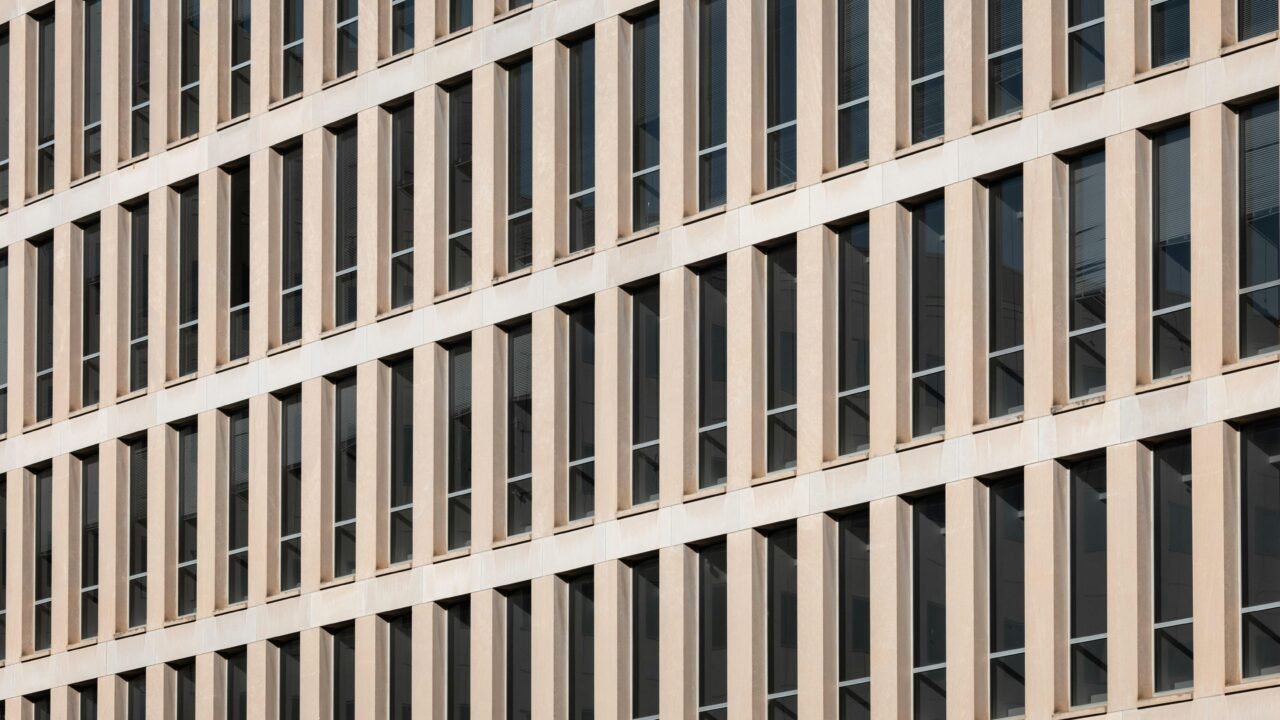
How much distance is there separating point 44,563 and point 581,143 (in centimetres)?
1278

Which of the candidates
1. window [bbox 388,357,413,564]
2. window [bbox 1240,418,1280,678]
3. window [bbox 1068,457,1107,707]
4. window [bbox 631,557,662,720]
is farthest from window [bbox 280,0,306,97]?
window [bbox 1240,418,1280,678]

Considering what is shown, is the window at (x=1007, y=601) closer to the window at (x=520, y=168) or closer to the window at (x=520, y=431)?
the window at (x=520, y=431)

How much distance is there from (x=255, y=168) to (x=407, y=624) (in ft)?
25.3

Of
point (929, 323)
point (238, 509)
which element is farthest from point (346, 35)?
point (929, 323)

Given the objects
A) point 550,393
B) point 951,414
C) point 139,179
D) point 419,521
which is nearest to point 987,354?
point 951,414

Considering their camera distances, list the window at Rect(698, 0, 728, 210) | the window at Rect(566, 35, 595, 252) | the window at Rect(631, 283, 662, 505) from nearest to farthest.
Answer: the window at Rect(698, 0, 728, 210), the window at Rect(631, 283, 662, 505), the window at Rect(566, 35, 595, 252)

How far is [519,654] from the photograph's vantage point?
4403 centimetres

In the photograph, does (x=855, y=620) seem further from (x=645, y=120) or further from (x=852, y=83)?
(x=645, y=120)

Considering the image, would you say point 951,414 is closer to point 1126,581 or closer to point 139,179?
point 1126,581

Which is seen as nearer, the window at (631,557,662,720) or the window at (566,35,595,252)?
the window at (631,557,662,720)

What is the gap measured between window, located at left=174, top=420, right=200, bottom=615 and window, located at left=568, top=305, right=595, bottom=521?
766 centimetres

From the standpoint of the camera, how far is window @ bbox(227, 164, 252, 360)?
48875 millimetres

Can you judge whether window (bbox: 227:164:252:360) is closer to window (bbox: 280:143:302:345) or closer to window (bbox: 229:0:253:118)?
window (bbox: 280:143:302:345)

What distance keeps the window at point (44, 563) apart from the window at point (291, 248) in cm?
577
